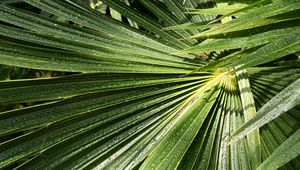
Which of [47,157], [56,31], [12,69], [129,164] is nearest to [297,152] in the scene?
[129,164]

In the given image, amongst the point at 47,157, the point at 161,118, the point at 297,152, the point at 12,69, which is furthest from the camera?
the point at 12,69

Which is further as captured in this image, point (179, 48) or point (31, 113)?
point (179, 48)

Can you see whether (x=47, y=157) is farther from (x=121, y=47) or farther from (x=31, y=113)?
(x=121, y=47)

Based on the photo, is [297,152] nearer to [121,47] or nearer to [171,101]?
[171,101]

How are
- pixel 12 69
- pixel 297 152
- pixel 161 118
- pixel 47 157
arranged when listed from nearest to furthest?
pixel 297 152 → pixel 47 157 → pixel 161 118 → pixel 12 69

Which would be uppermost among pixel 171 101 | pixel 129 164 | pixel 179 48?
pixel 179 48

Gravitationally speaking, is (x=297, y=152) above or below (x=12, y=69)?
below
